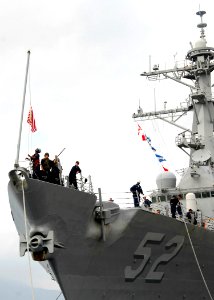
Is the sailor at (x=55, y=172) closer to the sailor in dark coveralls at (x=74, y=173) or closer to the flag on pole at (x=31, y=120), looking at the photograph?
the sailor in dark coveralls at (x=74, y=173)

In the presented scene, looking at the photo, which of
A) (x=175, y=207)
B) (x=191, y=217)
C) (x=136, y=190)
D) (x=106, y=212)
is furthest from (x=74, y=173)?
(x=191, y=217)

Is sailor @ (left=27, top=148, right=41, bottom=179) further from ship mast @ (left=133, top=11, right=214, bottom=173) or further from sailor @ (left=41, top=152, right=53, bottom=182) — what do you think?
ship mast @ (left=133, top=11, right=214, bottom=173)

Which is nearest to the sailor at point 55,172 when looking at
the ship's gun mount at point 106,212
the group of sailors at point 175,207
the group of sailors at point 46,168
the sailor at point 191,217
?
the group of sailors at point 46,168

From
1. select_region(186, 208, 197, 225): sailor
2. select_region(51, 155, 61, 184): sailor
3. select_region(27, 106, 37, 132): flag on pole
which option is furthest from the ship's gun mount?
select_region(186, 208, 197, 225): sailor

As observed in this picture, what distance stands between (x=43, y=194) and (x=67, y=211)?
2.52 feet

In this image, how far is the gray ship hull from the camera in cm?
1361

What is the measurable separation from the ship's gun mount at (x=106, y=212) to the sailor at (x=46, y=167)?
1.31 meters

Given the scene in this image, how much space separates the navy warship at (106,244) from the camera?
13.5m

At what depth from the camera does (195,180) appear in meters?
19.8

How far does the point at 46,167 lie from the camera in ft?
46.2

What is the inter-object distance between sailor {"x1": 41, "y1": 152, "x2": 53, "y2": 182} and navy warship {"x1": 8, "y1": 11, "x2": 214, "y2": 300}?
418 mm

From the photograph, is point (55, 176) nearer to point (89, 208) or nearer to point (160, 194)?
point (89, 208)

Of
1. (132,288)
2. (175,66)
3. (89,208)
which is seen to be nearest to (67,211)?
(89,208)

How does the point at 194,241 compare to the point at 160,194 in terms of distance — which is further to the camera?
the point at 160,194
